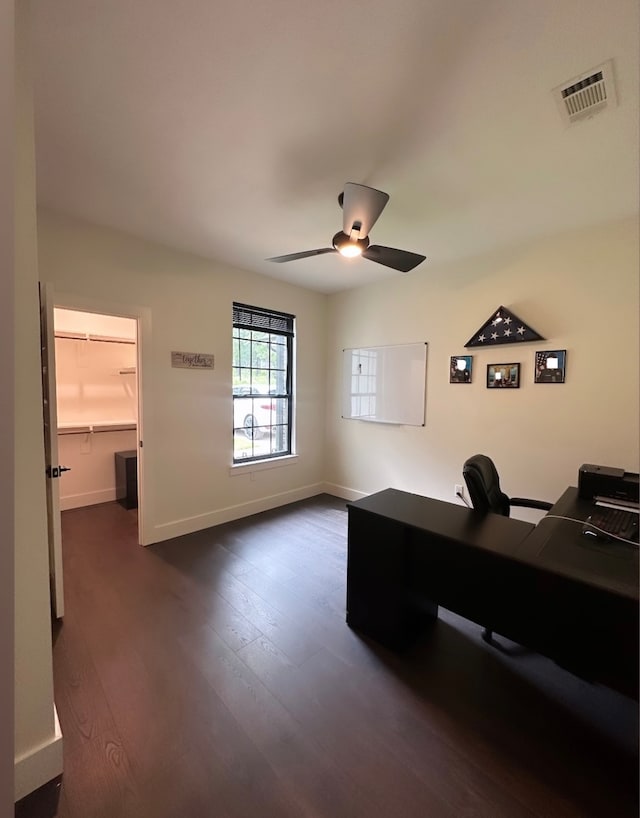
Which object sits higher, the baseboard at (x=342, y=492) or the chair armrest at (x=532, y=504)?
the chair armrest at (x=532, y=504)

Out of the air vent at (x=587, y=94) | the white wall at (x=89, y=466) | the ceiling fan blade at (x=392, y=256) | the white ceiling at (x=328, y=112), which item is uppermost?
the white ceiling at (x=328, y=112)

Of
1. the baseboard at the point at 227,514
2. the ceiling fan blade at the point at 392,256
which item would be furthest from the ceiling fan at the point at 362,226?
the baseboard at the point at 227,514

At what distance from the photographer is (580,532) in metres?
1.62

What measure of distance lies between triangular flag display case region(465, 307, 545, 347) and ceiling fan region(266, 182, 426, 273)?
1.17m

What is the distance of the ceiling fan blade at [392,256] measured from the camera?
222 cm

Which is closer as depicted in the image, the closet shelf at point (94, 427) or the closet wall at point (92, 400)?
the closet shelf at point (94, 427)

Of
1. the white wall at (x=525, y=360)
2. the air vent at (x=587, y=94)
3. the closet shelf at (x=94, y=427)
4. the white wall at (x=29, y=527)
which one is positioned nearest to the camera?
the white wall at (x=29, y=527)

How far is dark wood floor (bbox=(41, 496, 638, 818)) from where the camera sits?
3.94 ft

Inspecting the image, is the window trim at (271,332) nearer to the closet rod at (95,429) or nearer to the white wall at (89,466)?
the closet rod at (95,429)

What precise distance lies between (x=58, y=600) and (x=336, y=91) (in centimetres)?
313

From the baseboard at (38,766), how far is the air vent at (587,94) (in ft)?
10.7

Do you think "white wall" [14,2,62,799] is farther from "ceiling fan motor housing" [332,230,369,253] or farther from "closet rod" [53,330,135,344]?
"closet rod" [53,330,135,344]

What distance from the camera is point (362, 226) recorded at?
201 centimetres

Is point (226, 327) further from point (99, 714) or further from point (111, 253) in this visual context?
point (99, 714)
